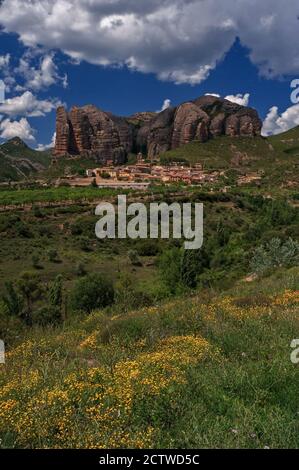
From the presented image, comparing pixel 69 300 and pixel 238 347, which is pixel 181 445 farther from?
pixel 69 300

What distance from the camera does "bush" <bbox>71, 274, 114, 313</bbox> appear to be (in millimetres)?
22031

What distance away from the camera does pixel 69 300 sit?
75.5 ft

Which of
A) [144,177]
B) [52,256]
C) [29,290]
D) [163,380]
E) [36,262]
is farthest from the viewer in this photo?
[144,177]

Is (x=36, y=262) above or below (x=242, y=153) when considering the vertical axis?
below

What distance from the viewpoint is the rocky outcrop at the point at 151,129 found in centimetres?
15100

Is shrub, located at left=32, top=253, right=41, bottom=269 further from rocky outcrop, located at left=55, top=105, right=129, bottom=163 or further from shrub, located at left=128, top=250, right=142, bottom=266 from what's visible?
rocky outcrop, located at left=55, top=105, right=129, bottom=163

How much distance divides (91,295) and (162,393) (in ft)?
60.6

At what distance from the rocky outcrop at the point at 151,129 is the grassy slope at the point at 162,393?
483ft

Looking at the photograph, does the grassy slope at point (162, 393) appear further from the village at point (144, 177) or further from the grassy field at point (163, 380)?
the village at point (144, 177)

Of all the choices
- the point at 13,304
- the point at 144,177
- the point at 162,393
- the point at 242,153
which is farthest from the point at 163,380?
the point at 242,153

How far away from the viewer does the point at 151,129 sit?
6713 inches

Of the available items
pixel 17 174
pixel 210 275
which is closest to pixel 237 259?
pixel 210 275

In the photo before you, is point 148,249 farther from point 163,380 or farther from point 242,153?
point 242,153

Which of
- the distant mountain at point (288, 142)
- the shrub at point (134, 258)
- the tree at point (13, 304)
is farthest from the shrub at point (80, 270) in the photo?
the distant mountain at point (288, 142)
